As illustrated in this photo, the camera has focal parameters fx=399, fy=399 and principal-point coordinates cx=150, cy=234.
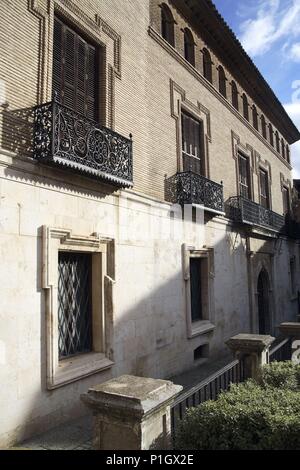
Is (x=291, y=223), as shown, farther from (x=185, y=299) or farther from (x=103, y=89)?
(x=103, y=89)

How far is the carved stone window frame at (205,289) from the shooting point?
1038 cm

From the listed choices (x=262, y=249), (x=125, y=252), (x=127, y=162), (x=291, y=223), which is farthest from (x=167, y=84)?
(x=291, y=223)

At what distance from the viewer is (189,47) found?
12.4 meters

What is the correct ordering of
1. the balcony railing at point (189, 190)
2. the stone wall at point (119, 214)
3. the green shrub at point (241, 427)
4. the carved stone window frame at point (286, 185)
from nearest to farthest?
the green shrub at point (241, 427)
the stone wall at point (119, 214)
the balcony railing at point (189, 190)
the carved stone window frame at point (286, 185)

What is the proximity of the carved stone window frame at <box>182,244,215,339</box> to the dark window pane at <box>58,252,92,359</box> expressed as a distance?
3.55m

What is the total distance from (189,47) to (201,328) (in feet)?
27.9

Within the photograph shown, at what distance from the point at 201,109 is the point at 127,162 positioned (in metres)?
5.43

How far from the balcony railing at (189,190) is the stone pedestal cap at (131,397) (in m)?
6.83

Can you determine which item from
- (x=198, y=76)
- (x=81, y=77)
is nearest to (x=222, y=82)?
(x=198, y=76)

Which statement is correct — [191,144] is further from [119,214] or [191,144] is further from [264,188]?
[264,188]

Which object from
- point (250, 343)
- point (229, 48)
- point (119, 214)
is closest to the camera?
point (250, 343)

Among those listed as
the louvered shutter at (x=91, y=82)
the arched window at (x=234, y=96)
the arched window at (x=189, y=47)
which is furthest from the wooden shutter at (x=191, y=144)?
the arched window at (x=234, y=96)

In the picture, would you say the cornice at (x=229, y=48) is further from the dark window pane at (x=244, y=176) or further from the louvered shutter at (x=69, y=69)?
the louvered shutter at (x=69, y=69)

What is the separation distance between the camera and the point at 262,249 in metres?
16.3
